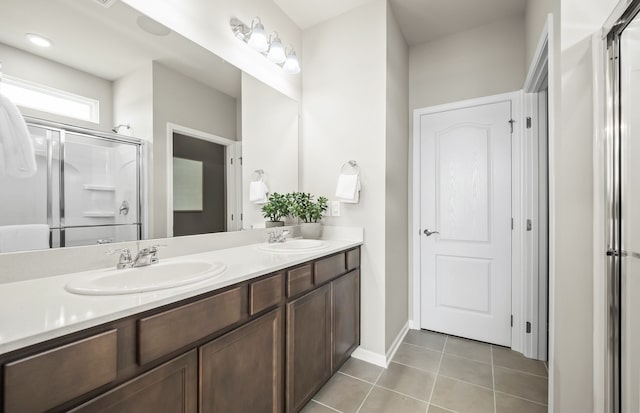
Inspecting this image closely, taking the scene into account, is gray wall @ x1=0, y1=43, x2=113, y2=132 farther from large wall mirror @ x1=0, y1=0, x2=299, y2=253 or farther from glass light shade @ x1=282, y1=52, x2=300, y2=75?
glass light shade @ x1=282, y1=52, x2=300, y2=75

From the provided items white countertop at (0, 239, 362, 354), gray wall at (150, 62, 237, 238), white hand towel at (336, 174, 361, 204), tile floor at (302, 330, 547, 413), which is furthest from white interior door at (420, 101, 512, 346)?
white countertop at (0, 239, 362, 354)

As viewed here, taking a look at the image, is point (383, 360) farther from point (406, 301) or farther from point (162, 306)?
point (162, 306)

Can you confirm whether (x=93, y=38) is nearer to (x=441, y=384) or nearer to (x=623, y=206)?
(x=623, y=206)

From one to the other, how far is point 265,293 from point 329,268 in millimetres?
573

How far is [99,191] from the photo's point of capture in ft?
3.86

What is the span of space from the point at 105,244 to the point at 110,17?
3.22 ft

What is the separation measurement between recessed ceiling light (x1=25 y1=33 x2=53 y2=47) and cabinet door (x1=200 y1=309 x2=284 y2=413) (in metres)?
1.26

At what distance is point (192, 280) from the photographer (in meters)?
0.93

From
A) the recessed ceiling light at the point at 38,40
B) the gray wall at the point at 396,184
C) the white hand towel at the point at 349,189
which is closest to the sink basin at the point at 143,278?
the recessed ceiling light at the point at 38,40

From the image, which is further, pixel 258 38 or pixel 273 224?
pixel 273 224

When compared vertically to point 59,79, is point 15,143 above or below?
below

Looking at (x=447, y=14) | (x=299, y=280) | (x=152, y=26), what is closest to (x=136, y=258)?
(x=299, y=280)

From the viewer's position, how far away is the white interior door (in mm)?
2285

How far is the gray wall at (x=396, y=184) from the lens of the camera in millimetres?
2096
